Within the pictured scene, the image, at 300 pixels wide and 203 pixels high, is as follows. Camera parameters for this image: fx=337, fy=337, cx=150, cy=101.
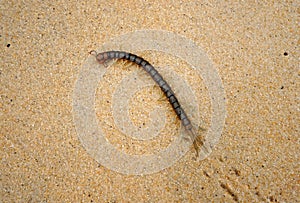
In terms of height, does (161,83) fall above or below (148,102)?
above

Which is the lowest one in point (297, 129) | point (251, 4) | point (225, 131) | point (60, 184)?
point (297, 129)

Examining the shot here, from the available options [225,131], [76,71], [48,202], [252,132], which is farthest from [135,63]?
[48,202]

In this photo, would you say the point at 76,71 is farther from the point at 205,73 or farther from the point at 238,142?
the point at 238,142

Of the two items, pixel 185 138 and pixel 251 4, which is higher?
pixel 251 4
